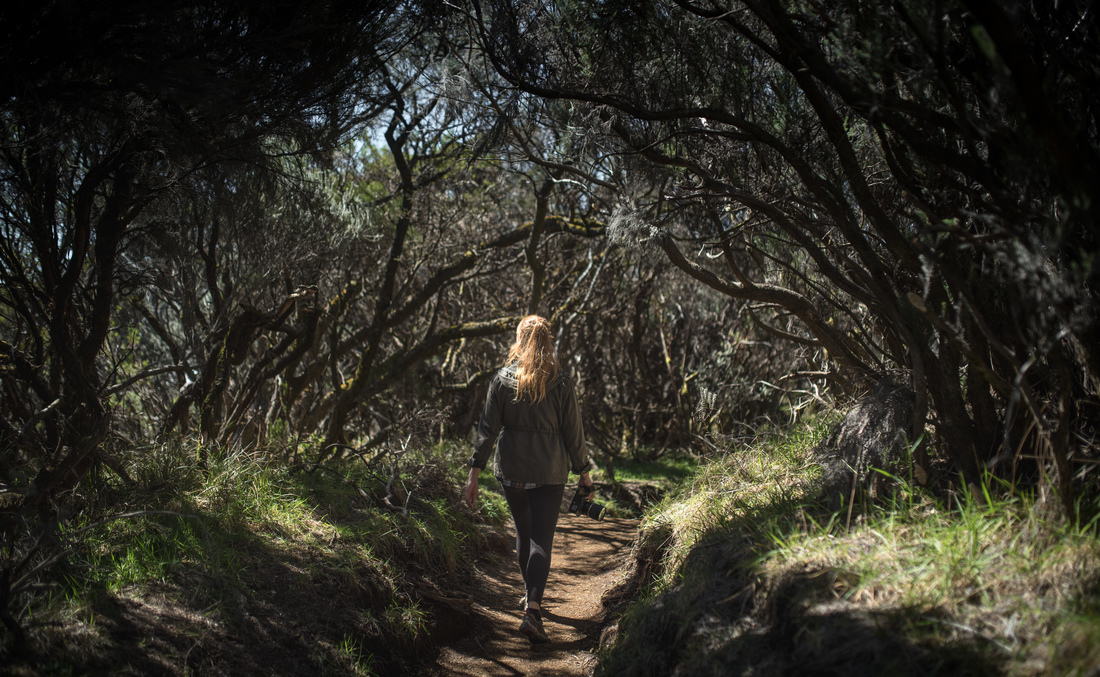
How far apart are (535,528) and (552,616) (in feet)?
2.64

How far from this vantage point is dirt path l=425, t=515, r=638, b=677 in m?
3.62

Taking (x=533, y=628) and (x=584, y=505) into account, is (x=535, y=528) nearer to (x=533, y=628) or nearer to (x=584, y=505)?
(x=584, y=505)

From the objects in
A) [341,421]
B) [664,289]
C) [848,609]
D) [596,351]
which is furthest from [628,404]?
[848,609]

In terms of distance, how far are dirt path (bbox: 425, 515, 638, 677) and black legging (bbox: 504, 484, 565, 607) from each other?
321 millimetres

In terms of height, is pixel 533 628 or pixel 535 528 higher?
pixel 535 528

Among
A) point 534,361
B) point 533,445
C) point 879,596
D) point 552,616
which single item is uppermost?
point 534,361

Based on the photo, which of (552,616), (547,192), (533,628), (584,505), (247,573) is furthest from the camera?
(547,192)

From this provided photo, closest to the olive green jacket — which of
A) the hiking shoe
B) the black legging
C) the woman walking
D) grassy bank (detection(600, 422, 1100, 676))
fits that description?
the woman walking

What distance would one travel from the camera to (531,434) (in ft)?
12.8

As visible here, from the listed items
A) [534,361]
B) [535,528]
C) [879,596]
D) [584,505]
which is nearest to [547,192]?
[534,361]

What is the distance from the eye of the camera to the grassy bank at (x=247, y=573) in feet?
9.16

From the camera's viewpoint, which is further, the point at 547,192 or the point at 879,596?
the point at 547,192

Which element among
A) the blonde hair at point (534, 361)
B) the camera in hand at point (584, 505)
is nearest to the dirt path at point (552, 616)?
the camera in hand at point (584, 505)

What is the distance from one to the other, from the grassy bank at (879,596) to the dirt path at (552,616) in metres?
0.41
